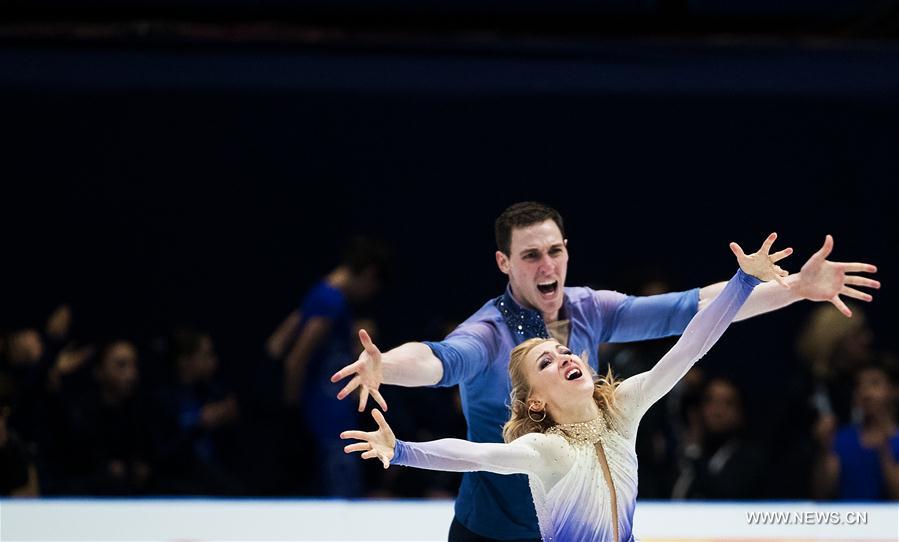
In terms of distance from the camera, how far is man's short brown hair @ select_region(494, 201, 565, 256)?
354 centimetres

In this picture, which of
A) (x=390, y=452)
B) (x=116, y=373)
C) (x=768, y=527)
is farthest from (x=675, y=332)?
(x=116, y=373)

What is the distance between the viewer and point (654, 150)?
766 centimetres

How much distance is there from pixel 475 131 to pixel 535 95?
0.42m

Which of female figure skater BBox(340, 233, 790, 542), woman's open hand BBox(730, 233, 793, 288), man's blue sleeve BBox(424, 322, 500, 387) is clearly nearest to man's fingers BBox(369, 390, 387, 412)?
female figure skater BBox(340, 233, 790, 542)

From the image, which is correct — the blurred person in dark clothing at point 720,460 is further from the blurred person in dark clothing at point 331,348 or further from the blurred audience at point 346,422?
the blurred person in dark clothing at point 331,348

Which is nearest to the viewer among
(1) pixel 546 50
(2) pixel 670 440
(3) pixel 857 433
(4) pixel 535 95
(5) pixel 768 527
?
(5) pixel 768 527

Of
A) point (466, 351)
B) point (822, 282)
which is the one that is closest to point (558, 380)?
point (466, 351)

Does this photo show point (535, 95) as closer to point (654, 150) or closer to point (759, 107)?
point (654, 150)

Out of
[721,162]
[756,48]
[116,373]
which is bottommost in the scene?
[116,373]

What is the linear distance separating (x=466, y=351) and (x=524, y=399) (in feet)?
0.70

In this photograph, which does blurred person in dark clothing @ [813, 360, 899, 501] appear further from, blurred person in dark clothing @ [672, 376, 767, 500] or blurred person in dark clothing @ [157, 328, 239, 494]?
blurred person in dark clothing @ [157, 328, 239, 494]

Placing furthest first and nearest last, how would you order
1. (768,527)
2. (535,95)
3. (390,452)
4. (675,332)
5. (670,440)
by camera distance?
(535,95) < (670,440) < (768,527) < (675,332) < (390,452)

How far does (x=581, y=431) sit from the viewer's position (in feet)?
10.5

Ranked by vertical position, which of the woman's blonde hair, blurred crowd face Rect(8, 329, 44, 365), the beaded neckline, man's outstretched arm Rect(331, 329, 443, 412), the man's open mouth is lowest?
blurred crowd face Rect(8, 329, 44, 365)
